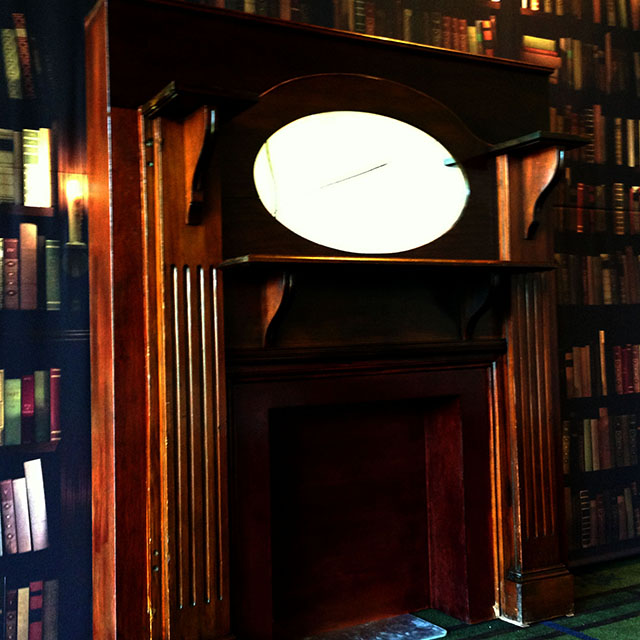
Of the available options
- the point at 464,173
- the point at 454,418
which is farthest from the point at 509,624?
the point at 464,173

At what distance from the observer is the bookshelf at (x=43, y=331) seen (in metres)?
2.66

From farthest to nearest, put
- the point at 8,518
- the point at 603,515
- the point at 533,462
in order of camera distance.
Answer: the point at 603,515 → the point at 533,462 → the point at 8,518

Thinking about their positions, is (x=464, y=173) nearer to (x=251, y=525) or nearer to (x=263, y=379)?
(x=263, y=379)

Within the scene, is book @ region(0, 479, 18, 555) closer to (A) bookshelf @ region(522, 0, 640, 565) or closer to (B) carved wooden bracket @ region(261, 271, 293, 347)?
(B) carved wooden bracket @ region(261, 271, 293, 347)

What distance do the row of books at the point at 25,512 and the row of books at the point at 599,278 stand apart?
2399 mm

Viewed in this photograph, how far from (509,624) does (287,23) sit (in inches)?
88.6

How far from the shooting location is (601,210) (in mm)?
3934

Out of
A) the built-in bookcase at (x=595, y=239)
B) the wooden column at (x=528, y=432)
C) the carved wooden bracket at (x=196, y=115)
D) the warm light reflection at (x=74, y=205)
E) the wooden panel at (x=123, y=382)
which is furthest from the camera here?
the built-in bookcase at (x=595, y=239)

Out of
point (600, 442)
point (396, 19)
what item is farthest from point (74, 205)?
point (600, 442)

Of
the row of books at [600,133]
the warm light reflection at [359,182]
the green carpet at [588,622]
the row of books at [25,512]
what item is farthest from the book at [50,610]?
the row of books at [600,133]

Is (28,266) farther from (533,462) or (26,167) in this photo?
(533,462)

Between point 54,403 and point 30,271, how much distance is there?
17.3 inches

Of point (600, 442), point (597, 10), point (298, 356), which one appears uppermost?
point (597, 10)

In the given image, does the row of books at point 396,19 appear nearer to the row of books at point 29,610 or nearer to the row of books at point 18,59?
the row of books at point 18,59
